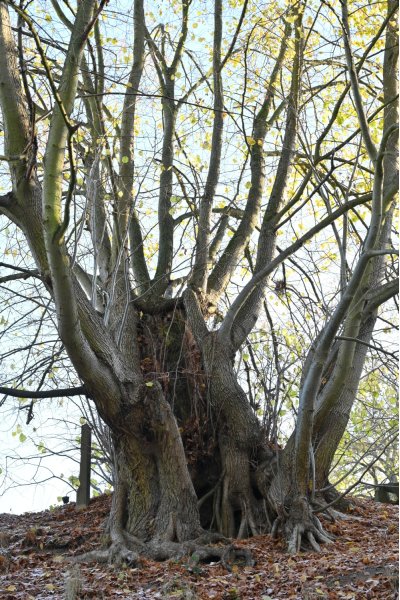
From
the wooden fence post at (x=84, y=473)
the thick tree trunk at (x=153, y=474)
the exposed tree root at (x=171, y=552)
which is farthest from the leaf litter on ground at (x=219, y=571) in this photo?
the wooden fence post at (x=84, y=473)

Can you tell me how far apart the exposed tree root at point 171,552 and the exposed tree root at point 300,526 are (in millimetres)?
458

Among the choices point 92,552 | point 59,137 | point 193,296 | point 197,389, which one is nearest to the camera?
point 59,137

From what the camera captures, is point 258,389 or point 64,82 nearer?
point 64,82

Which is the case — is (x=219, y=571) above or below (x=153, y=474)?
below

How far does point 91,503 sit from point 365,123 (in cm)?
553

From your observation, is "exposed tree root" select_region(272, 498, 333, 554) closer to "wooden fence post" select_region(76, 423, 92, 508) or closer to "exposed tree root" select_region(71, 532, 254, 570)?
"exposed tree root" select_region(71, 532, 254, 570)

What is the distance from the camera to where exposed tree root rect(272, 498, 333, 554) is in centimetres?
641

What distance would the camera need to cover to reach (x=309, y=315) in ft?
28.0

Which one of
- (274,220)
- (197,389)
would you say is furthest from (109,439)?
(274,220)

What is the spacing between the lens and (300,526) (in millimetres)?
6504

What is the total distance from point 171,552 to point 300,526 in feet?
3.85

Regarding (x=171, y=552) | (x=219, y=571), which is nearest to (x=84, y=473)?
(x=171, y=552)

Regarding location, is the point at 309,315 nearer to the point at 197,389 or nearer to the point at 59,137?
the point at 197,389

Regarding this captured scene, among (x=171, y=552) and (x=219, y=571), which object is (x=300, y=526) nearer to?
(x=219, y=571)
